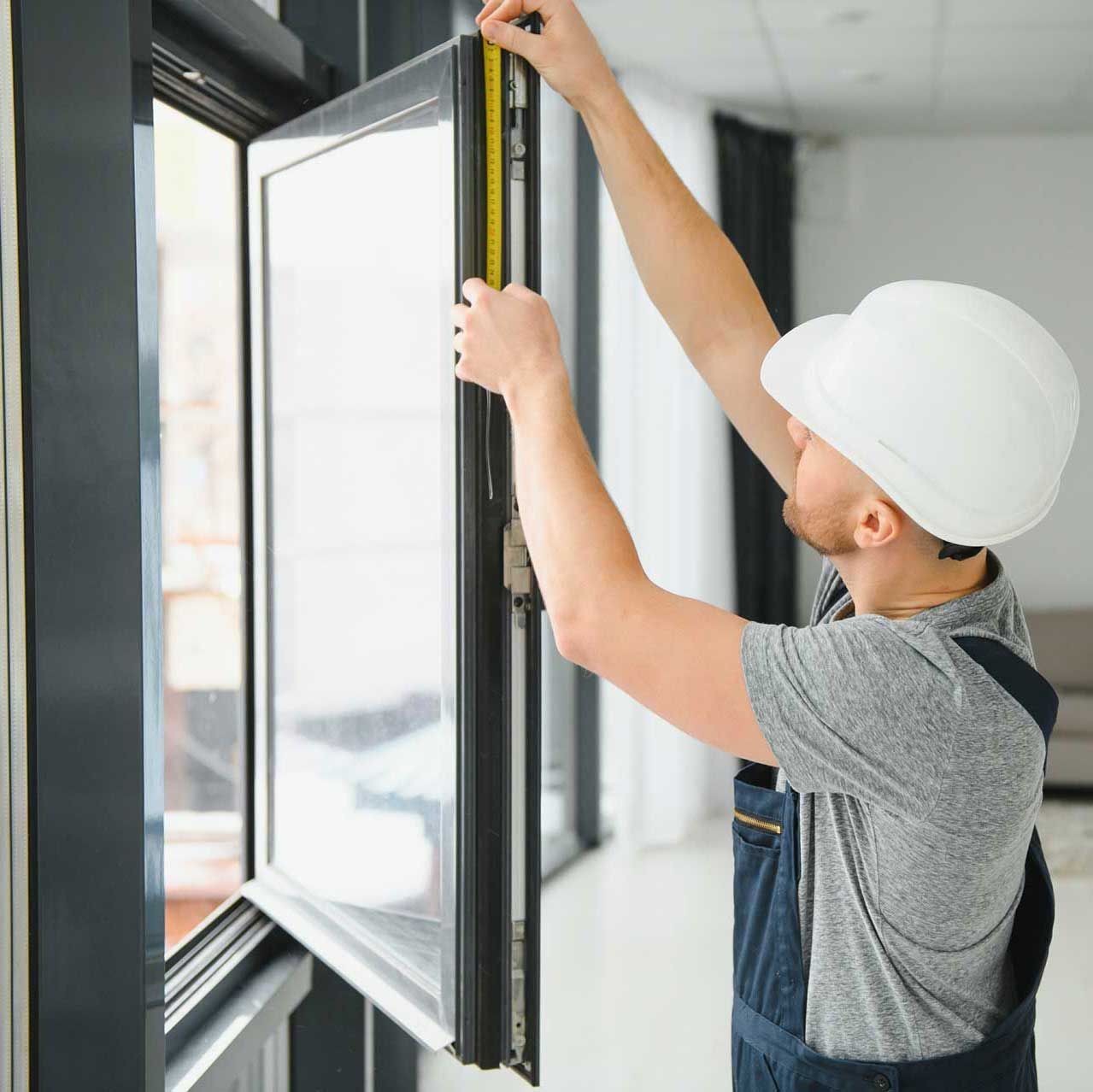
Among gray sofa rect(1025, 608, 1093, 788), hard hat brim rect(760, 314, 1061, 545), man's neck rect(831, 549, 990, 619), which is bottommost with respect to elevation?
gray sofa rect(1025, 608, 1093, 788)

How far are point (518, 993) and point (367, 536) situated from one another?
1.78 ft

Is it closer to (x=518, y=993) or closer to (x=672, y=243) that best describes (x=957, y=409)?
(x=672, y=243)

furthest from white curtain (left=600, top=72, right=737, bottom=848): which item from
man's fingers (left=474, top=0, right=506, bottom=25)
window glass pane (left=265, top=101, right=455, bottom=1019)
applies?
man's fingers (left=474, top=0, right=506, bottom=25)

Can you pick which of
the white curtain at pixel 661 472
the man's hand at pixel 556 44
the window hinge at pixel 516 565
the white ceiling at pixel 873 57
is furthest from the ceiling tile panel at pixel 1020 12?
the window hinge at pixel 516 565

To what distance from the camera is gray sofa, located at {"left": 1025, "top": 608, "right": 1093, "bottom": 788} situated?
6.57 ft

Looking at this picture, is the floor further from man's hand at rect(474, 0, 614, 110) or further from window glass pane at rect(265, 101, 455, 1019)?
man's hand at rect(474, 0, 614, 110)

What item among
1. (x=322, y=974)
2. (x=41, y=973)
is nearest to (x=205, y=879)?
(x=322, y=974)

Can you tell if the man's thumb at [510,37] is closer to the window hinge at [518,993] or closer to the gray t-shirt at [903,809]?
the gray t-shirt at [903,809]

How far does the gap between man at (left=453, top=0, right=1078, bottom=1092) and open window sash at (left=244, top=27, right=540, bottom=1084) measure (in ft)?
0.32

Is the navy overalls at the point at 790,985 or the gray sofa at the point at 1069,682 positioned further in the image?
the gray sofa at the point at 1069,682

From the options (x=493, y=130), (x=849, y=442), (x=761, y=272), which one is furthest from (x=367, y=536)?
(x=761, y=272)

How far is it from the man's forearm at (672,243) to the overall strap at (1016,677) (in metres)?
0.52

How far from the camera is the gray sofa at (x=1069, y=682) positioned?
2004 mm

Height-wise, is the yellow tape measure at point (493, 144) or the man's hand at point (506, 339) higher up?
the yellow tape measure at point (493, 144)
